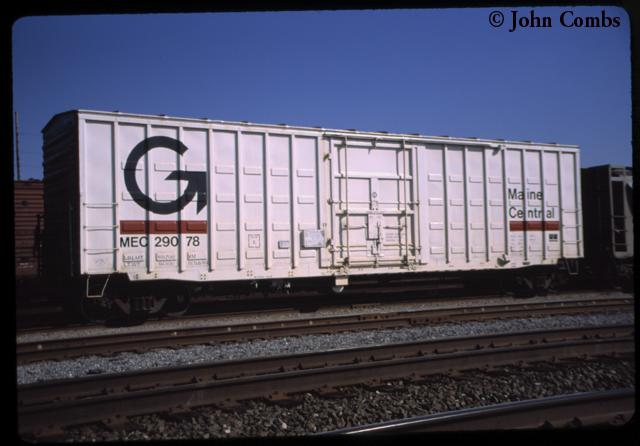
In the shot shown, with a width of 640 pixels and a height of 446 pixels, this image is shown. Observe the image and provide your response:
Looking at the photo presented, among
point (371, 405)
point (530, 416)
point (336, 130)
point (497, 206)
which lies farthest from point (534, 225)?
point (371, 405)

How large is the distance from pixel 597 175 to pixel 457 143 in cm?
511

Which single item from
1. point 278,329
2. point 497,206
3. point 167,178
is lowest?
point 278,329

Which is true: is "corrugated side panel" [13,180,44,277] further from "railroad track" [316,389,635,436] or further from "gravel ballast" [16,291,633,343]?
"railroad track" [316,389,635,436]

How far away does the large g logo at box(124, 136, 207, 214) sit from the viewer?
869 centimetres

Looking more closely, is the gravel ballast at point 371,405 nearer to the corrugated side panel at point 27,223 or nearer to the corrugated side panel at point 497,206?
the corrugated side panel at point 497,206

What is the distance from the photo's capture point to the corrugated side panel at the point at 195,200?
28.1ft

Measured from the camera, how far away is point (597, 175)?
13.4 metres

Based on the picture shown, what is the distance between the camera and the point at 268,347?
718cm

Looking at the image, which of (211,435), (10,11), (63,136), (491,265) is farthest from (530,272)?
(10,11)

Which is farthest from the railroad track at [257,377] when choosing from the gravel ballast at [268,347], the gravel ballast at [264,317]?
the gravel ballast at [264,317]

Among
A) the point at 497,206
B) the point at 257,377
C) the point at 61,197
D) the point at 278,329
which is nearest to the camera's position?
the point at 257,377

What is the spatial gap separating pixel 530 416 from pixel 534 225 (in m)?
8.55

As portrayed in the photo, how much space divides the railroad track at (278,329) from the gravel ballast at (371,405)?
2944 mm

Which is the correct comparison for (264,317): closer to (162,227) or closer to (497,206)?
(162,227)
